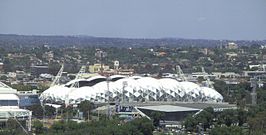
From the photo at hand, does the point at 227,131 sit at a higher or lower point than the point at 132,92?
lower

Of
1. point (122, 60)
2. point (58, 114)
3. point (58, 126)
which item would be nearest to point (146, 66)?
point (122, 60)

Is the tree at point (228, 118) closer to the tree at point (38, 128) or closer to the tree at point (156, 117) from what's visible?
the tree at point (156, 117)

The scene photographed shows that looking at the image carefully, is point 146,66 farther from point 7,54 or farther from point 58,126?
point 58,126

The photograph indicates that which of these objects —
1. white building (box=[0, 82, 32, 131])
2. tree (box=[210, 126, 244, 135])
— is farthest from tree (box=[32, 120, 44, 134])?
tree (box=[210, 126, 244, 135])

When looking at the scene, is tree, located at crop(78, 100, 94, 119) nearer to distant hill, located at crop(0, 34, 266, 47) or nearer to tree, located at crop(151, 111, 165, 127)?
tree, located at crop(151, 111, 165, 127)

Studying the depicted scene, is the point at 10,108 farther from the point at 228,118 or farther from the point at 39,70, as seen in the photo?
the point at 39,70

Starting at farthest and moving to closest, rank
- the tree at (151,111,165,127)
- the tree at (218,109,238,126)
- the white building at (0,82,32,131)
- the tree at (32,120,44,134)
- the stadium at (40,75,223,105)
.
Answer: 1. the stadium at (40,75,223,105)
2. the tree at (151,111,165,127)
3. the white building at (0,82,32,131)
4. the tree at (218,109,238,126)
5. the tree at (32,120,44,134)

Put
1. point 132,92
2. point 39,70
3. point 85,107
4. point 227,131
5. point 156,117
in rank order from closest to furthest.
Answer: point 227,131 → point 156,117 → point 85,107 → point 132,92 → point 39,70

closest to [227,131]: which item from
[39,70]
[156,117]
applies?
[156,117]
